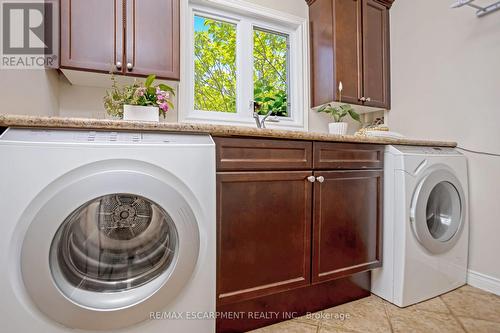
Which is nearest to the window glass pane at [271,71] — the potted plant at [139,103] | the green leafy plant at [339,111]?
the green leafy plant at [339,111]

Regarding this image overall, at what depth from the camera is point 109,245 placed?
93cm

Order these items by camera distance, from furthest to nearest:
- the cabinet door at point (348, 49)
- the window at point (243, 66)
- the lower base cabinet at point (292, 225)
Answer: the cabinet door at point (348, 49) < the window at point (243, 66) < the lower base cabinet at point (292, 225)

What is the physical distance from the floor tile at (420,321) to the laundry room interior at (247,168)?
0.5 inches

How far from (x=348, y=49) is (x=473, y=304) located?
6.30 ft

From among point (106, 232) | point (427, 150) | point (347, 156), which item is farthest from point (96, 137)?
point (427, 150)

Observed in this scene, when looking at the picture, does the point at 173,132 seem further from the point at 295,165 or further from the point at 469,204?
the point at 469,204

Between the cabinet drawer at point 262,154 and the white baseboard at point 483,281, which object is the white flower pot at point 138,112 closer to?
the cabinet drawer at point 262,154

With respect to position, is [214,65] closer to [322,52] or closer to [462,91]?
[322,52]

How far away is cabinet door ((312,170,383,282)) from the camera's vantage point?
1310 mm

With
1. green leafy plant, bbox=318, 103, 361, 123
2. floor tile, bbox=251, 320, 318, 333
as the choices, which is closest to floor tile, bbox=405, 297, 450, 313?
floor tile, bbox=251, 320, 318, 333

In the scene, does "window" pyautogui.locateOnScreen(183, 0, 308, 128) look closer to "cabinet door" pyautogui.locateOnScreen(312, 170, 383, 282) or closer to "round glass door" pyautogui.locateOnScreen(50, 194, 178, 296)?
"cabinet door" pyautogui.locateOnScreen(312, 170, 383, 282)

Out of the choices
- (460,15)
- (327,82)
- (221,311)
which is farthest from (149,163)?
(460,15)

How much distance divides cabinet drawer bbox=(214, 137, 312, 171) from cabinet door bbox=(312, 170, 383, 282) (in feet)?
0.56

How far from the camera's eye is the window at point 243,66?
6.23ft
